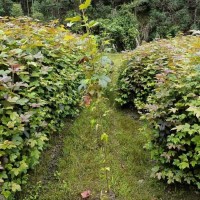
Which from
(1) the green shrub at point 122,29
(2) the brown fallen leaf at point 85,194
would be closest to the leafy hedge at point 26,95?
(2) the brown fallen leaf at point 85,194

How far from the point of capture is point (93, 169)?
2510 mm

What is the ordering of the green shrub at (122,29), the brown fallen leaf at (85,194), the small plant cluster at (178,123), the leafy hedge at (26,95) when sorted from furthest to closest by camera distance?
1. the green shrub at (122,29)
2. the brown fallen leaf at (85,194)
3. the small plant cluster at (178,123)
4. the leafy hedge at (26,95)

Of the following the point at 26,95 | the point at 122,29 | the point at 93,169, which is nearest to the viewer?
the point at 26,95

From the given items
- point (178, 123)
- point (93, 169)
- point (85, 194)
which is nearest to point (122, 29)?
point (93, 169)

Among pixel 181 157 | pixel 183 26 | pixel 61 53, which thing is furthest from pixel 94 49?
pixel 183 26

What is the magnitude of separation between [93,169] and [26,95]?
102 centimetres

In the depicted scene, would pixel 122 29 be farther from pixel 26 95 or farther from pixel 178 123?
pixel 26 95

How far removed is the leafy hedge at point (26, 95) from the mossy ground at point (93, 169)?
29 cm

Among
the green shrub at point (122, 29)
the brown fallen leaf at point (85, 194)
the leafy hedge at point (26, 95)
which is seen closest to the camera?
the leafy hedge at point (26, 95)

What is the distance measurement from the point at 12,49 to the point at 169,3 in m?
12.2

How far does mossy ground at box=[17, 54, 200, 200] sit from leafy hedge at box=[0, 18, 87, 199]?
0.29 meters

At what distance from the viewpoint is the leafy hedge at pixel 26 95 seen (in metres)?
1.71

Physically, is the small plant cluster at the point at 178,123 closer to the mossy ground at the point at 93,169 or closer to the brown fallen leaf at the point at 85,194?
the mossy ground at the point at 93,169

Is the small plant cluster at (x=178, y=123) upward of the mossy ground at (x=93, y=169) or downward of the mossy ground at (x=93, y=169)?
upward
